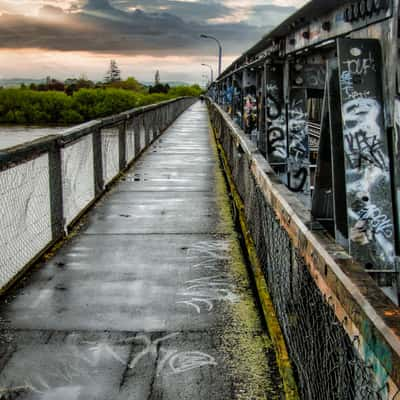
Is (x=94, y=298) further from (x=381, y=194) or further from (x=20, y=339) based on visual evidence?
(x=381, y=194)

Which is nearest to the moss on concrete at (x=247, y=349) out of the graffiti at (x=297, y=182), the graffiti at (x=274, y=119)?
the graffiti at (x=297, y=182)

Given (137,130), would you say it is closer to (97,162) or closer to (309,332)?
(97,162)

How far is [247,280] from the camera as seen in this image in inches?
230

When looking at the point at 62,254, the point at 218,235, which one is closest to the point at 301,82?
the point at 218,235

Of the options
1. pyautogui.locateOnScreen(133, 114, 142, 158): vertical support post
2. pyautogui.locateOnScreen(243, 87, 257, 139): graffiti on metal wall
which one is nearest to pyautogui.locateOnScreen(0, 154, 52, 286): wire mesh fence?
pyautogui.locateOnScreen(133, 114, 142, 158): vertical support post

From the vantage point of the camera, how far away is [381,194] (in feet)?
14.5

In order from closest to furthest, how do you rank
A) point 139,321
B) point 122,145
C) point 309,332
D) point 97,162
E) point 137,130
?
point 309,332
point 139,321
point 97,162
point 122,145
point 137,130

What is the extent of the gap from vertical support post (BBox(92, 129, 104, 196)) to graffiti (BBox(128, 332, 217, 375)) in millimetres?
5779

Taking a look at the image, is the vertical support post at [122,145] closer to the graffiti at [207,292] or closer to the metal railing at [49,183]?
the metal railing at [49,183]

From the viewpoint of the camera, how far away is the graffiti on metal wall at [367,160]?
4.38 meters

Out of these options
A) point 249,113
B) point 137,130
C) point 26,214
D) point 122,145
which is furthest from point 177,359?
point 249,113

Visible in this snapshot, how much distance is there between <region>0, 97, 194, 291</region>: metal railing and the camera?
237 inches

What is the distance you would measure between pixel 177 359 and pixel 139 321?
73 cm

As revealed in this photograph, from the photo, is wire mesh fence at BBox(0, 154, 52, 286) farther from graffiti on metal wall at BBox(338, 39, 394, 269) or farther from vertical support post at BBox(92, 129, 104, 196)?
graffiti on metal wall at BBox(338, 39, 394, 269)
